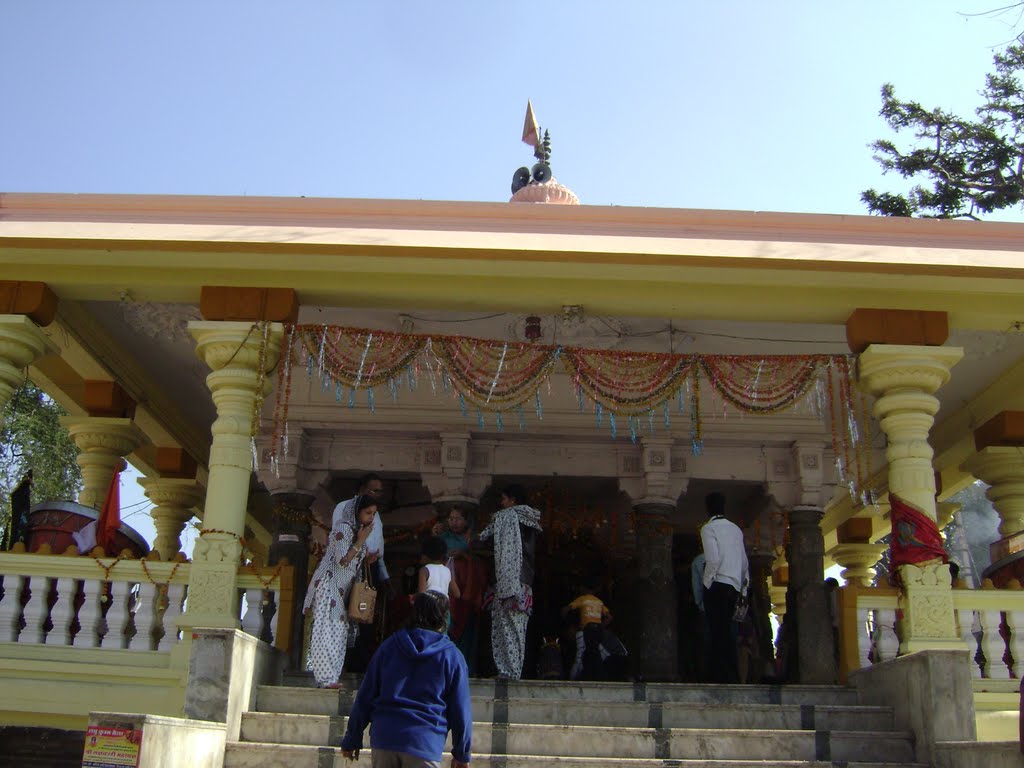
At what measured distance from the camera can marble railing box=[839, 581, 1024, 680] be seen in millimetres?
7355

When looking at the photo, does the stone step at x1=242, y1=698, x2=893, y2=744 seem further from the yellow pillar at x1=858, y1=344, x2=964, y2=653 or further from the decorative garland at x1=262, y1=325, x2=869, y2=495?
the decorative garland at x1=262, y1=325, x2=869, y2=495

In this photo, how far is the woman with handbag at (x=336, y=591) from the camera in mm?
7031

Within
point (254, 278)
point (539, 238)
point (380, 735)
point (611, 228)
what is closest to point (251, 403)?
point (254, 278)

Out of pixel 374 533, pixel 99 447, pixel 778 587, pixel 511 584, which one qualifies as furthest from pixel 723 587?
pixel 99 447

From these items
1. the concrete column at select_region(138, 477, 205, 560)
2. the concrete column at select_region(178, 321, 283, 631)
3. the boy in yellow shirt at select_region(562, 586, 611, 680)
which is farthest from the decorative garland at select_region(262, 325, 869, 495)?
the concrete column at select_region(138, 477, 205, 560)

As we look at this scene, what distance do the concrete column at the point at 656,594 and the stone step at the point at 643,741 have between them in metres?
3.43

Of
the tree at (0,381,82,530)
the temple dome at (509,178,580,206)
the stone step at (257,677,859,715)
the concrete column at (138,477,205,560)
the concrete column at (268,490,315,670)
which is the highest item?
the temple dome at (509,178,580,206)

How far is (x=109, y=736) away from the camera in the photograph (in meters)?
5.03

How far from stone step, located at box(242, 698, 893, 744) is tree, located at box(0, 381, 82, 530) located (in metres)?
12.2

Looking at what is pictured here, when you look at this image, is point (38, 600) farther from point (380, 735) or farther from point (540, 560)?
point (540, 560)

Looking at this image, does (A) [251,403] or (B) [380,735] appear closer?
(B) [380,735]

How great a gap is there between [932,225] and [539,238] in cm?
299

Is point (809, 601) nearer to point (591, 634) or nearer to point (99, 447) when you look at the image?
point (591, 634)

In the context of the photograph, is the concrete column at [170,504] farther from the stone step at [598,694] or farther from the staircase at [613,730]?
the staircase at [613,730]
